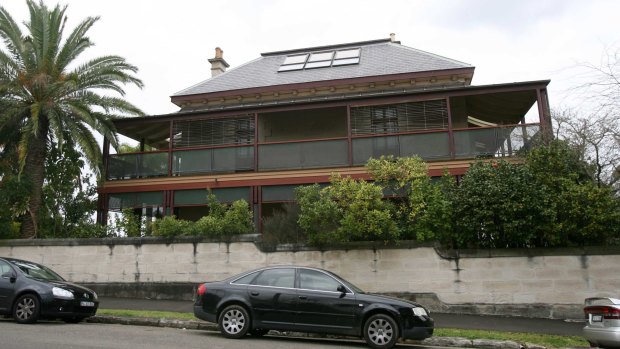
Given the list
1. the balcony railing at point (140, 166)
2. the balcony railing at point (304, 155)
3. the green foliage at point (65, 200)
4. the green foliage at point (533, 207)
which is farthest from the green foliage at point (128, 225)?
the green foliage at point (533, 207)

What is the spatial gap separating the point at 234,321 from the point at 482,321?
17.5ft

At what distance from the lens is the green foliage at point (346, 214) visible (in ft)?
39.7

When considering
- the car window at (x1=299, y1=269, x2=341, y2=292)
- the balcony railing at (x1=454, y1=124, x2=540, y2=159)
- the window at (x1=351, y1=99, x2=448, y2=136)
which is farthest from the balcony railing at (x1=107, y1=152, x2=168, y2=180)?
the car window at (x1=299, y1=269, x2=341, y2=292)

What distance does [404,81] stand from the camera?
18.9 m

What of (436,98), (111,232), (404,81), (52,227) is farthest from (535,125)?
(52,227)

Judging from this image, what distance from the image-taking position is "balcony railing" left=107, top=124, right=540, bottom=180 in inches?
612

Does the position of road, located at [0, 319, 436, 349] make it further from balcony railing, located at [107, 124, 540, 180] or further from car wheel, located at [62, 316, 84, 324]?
balcony railing, located at [107, 124, 540, 180]

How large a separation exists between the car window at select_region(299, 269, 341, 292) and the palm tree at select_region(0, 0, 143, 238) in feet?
31.4

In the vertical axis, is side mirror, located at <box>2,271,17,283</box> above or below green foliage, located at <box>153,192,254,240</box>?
below

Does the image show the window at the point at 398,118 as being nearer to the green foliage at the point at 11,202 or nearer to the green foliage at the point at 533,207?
the green foliage at the point at 533,207

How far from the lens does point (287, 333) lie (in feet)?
32.9

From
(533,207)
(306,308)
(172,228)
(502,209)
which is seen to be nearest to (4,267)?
(172,228)

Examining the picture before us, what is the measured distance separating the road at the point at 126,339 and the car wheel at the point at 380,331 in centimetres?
32

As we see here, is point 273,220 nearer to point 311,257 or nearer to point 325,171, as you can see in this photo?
point 311,257
